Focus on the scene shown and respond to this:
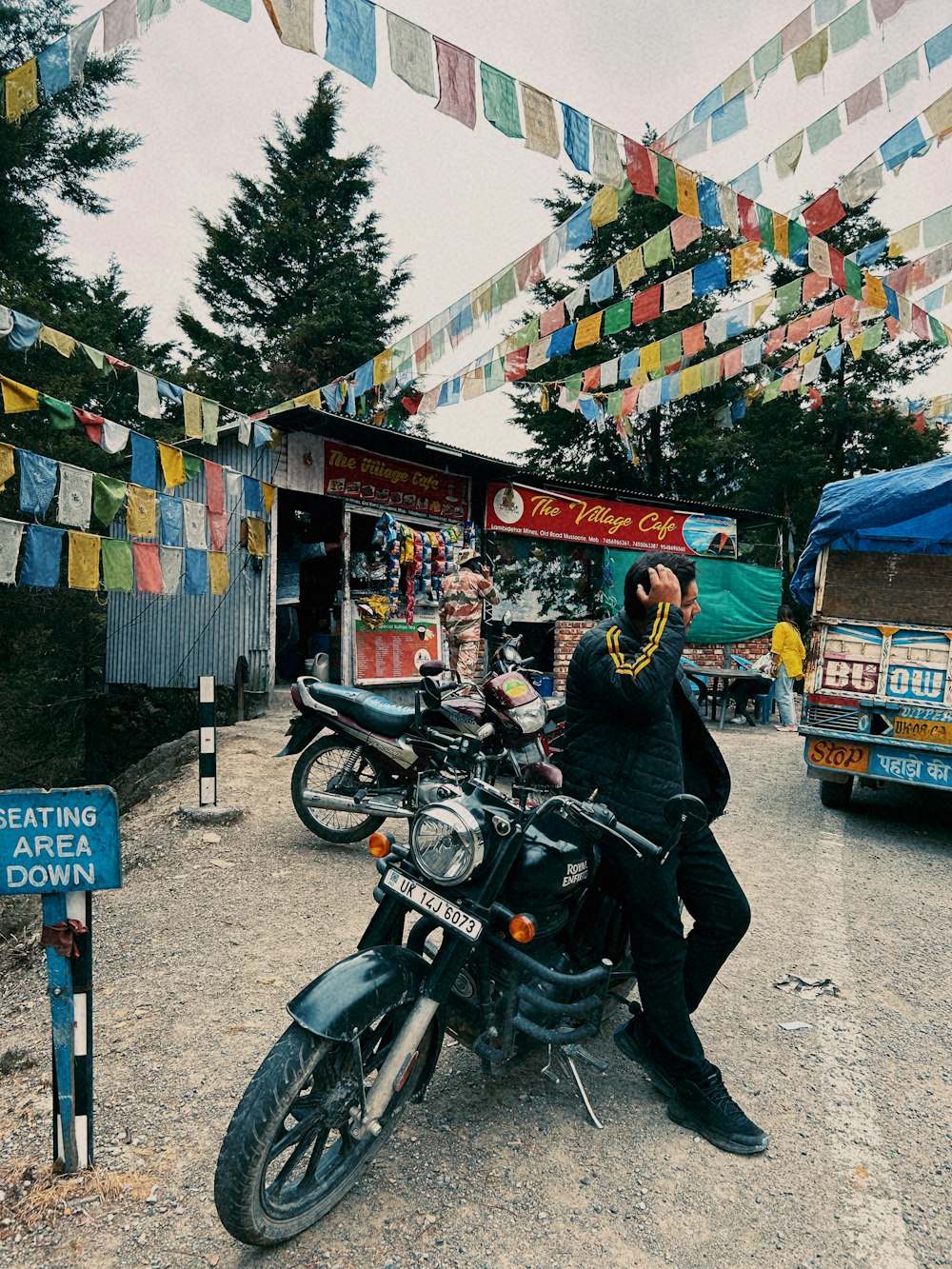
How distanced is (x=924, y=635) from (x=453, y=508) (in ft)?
26.6

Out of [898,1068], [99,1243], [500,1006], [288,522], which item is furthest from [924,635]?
[288,522]

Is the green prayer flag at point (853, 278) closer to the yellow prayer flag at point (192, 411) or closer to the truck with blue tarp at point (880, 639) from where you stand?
the truck with blue tarp at point (880, 639)

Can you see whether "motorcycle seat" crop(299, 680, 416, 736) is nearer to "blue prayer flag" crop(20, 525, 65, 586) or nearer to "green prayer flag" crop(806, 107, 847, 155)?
"blue prayer flag" crop(20, 525, 65, 586)

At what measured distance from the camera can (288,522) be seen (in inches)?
476

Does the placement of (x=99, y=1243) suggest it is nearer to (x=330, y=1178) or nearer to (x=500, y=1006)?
(x=330, y=1178)

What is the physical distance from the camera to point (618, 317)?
25.5 feet

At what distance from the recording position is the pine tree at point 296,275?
22.1 meters

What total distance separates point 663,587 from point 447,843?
1.03 metres

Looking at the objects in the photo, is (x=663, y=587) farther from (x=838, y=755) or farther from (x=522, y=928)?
(x=838, y=755)

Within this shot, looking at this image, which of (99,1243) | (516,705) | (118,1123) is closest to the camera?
(99,1243)

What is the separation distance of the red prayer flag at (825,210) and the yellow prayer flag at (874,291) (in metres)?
0.88

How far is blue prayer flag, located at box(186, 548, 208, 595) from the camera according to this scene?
722cm

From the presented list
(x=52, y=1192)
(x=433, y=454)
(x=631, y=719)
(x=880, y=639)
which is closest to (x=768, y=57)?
(x=880, y=639)

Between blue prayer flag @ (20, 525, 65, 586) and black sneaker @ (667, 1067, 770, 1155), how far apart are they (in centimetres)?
561
